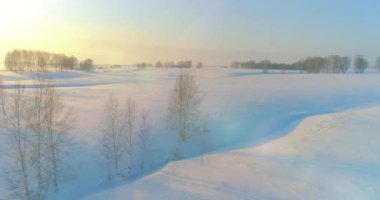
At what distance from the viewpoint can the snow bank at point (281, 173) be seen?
16594 mm

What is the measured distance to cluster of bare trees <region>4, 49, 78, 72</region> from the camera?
120000 millimetres

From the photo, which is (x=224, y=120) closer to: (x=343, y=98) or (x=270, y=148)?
(x=270, y=148)

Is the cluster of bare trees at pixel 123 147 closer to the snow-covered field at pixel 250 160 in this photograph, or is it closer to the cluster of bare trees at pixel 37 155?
the snow-covered field at pixel 250 160

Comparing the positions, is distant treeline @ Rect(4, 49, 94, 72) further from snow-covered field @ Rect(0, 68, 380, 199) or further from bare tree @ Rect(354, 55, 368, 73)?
bare tree @ Rect(354, 55, 368, 73)

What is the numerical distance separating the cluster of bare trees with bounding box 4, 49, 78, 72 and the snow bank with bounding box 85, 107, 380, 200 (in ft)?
378

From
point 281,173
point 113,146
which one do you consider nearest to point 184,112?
point 113,146

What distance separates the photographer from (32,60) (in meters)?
127

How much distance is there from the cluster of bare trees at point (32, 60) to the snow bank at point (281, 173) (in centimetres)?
11518

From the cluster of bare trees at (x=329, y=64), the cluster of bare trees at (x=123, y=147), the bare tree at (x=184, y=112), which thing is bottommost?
the cluster of bare trees at (x=123, y=147)

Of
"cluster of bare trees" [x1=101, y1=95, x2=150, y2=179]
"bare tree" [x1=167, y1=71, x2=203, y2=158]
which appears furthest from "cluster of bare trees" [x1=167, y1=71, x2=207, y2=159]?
"cluster of bare trees" [x1=101, y1=95, x2=150, y2=179]

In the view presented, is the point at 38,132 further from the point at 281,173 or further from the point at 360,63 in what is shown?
the point at 360,63

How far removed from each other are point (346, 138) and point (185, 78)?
1757 cm

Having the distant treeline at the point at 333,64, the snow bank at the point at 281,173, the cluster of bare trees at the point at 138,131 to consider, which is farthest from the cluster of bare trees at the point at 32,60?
the snow bank at the point at 281,173

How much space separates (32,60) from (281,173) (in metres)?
133
